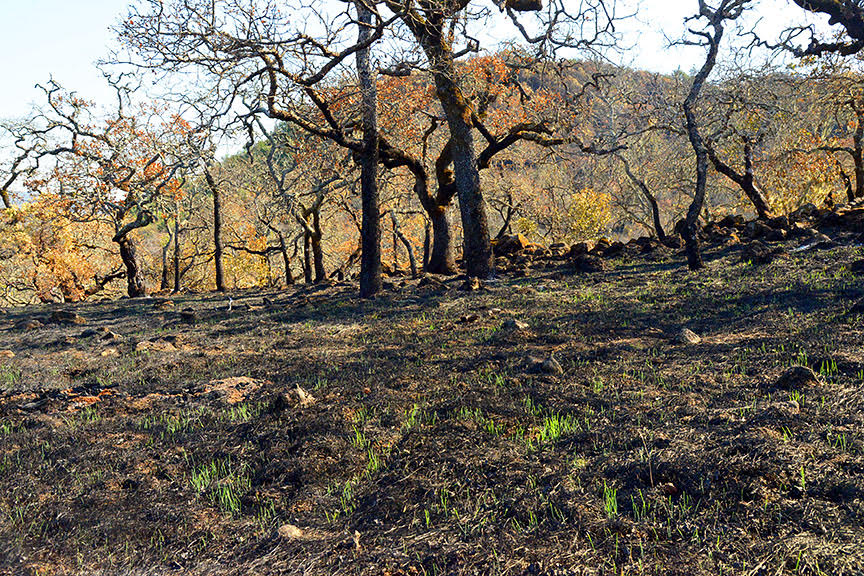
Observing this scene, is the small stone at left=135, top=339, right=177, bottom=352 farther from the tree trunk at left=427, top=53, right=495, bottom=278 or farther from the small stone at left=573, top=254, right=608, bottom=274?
the small stone at left=573, top=254, right=608, bottom=274

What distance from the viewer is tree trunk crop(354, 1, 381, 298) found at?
37.3 feet

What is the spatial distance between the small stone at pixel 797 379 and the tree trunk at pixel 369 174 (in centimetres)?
911

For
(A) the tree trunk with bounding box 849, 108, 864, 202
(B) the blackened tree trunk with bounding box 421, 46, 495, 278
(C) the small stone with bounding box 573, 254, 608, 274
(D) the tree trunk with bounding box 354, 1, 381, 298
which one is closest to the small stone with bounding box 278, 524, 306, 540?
(D) the tree trunk with bounding box 354, 1, 381, 298

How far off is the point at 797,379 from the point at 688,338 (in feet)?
5.68

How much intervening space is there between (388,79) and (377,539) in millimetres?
15966

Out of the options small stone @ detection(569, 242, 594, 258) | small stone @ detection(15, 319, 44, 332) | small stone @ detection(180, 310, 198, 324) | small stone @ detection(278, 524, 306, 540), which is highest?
small stone @ detection(569, 242, 594, 258)

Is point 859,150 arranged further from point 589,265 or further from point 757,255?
point 589,265

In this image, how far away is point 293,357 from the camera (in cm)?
707

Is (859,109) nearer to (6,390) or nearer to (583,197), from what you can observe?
(583,197)

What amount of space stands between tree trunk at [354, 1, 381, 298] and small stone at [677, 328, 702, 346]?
7.66 metres

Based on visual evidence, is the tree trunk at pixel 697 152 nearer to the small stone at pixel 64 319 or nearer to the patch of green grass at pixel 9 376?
the patch of green grass at pixel 9 376

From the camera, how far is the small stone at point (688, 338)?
5777mm

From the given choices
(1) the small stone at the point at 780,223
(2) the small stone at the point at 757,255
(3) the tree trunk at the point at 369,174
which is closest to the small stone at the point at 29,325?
(3) the tree trunk at the point at 369,174

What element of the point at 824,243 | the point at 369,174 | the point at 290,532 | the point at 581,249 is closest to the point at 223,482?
the point at 290,532
